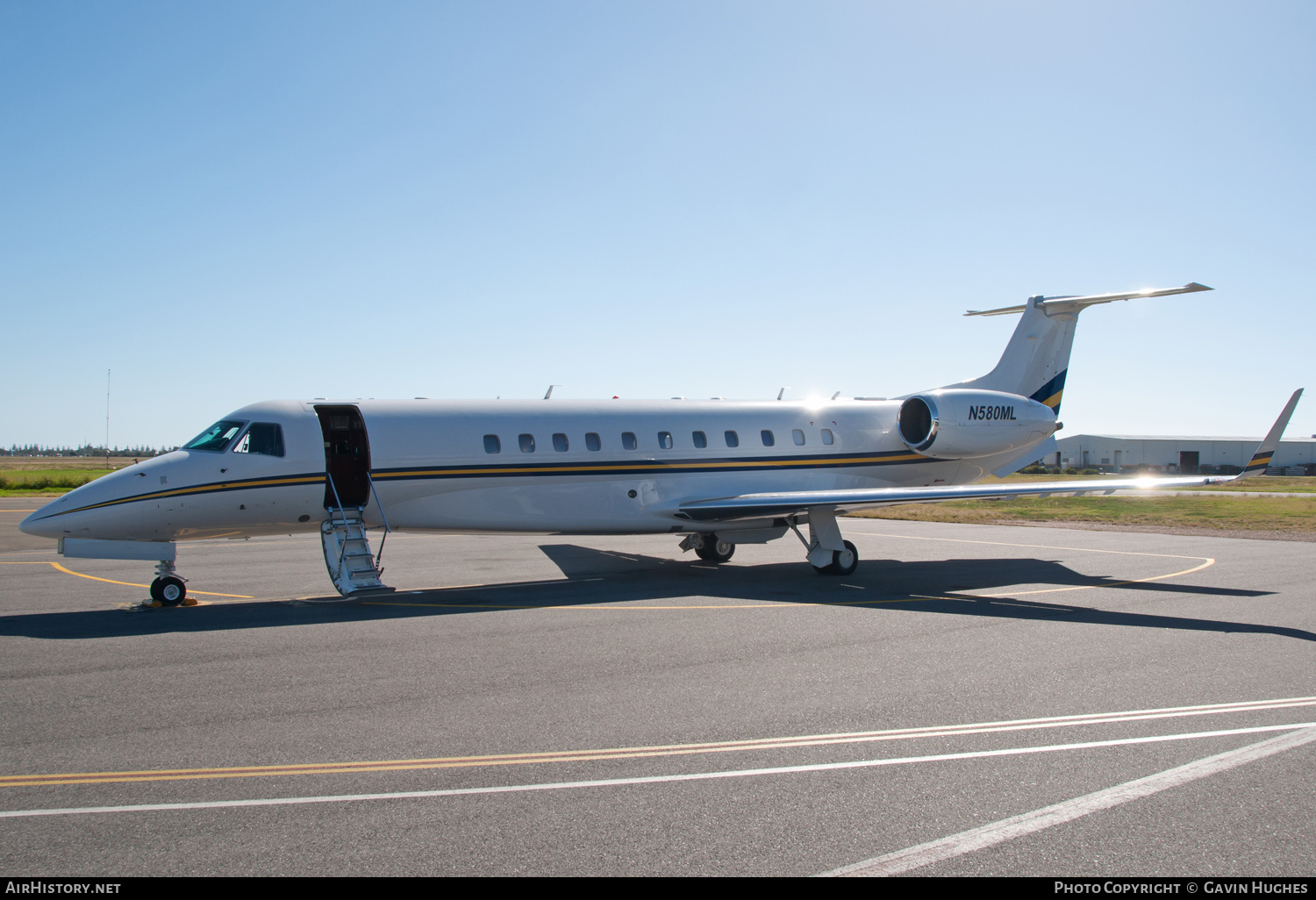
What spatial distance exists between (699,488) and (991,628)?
24.4 ft

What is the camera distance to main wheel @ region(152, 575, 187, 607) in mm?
13070

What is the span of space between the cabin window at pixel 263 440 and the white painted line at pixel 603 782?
9.69m

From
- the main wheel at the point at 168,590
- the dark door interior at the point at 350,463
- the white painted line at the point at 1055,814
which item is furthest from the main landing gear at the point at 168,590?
the white painted line at the point at 1055,814

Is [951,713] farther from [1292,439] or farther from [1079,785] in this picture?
[1292,439]

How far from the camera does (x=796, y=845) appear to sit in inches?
182

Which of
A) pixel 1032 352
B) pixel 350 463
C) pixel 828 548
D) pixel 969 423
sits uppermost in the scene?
pixel 1032 352

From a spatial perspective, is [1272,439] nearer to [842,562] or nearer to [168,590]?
[842,562]

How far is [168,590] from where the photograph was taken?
13172 millimetres

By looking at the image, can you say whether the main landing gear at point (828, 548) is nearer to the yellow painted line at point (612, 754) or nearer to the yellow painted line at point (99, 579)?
the yellow painted line at point (612, 754)

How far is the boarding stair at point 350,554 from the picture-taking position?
1346 cm

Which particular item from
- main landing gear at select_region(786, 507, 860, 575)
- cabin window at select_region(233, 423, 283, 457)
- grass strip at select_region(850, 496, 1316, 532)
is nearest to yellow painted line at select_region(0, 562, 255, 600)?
cabin window at select_region(233, 423, 283, 457)

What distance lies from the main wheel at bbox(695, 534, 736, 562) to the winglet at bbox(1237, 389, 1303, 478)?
9.72 m

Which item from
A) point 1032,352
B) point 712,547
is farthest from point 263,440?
point 1032,352

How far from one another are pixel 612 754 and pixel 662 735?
56cm
